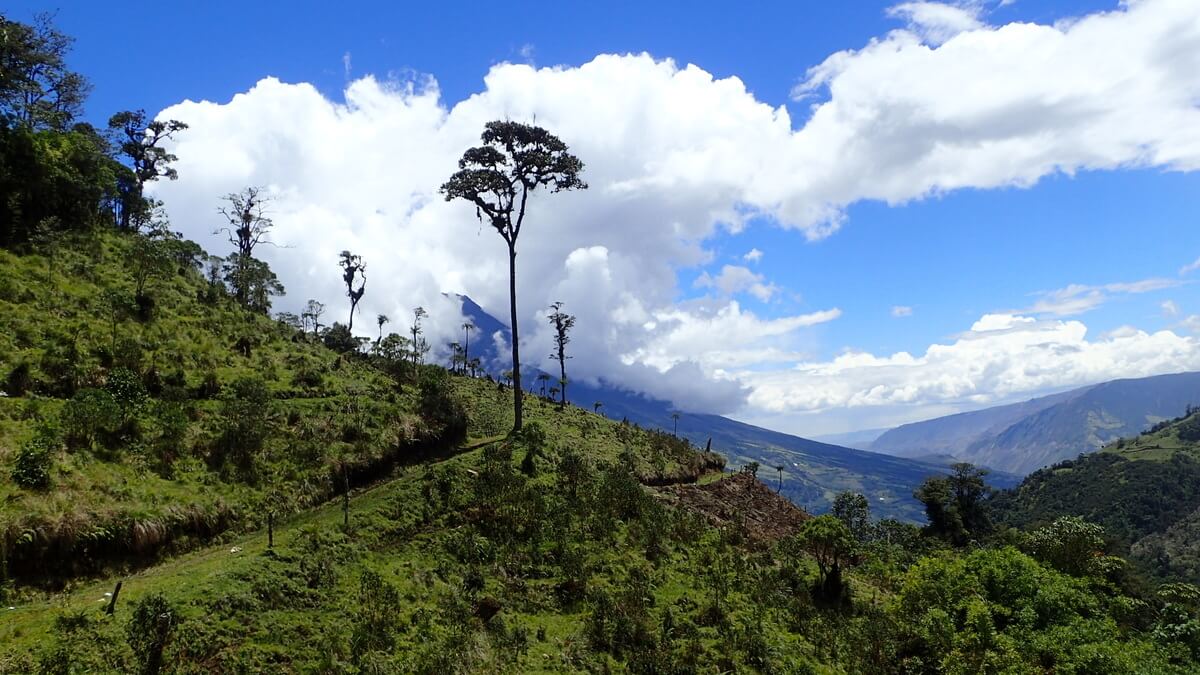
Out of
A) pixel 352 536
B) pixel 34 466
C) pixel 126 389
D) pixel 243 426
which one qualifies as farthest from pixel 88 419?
pixel 352 536

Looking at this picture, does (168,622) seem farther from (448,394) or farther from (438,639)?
(448,394)

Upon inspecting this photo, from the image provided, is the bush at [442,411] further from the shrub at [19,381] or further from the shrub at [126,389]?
the shrub at [19,381]

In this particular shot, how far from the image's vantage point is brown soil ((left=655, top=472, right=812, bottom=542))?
37.4 meters

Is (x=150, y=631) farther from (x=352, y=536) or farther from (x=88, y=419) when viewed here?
(x=88, y=419)

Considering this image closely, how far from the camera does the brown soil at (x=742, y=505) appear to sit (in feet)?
123

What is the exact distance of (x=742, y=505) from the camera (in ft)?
136

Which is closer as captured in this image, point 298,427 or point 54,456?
point 54,456

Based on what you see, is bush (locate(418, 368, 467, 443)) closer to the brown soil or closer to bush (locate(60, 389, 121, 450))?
the brown soil

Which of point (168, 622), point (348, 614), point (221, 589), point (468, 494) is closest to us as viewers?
point (168, 622)

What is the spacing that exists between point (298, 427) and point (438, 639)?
1423cm

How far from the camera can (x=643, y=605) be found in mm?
23109

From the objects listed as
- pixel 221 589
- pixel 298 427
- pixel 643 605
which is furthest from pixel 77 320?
pixel 643 605

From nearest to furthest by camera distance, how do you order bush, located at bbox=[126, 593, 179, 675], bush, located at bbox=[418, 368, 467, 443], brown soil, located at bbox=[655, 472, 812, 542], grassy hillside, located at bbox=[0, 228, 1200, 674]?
1. bush, located at bbox=[126, 593, 179, 675]
2. grassy hillside, located at bbox=[0, 228, 1200, 674]
3. bush, located at bbox=[418, 368, 467, 443]
4. brown soil, located at bbox=[655, 472, 812, 542]

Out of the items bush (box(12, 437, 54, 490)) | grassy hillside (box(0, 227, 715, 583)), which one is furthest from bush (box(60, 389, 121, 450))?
bush (box(12, 437, 54, 490))
